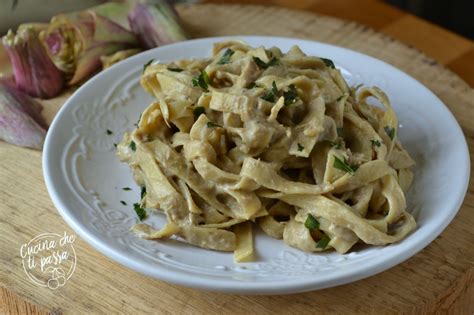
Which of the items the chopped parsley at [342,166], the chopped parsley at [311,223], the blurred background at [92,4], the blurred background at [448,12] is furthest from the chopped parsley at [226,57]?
the blurred background at [448,12]

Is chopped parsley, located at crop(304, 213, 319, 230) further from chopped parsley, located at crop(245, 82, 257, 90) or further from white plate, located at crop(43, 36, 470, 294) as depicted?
chopped parsley, located at crop(245, 82, 257, 90)

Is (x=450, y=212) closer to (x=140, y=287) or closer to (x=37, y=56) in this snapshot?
(x=140, y=287)

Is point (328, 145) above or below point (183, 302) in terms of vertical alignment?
above

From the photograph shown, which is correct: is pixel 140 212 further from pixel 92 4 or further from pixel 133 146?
pixel 92 4

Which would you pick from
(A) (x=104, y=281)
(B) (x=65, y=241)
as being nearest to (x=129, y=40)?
(B) (x=65, y=241)

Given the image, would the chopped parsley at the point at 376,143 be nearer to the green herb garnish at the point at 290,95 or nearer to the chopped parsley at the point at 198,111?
the green herb garnish at the point at 290,95

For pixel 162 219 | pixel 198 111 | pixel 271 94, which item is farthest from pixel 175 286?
pixel 271 94
